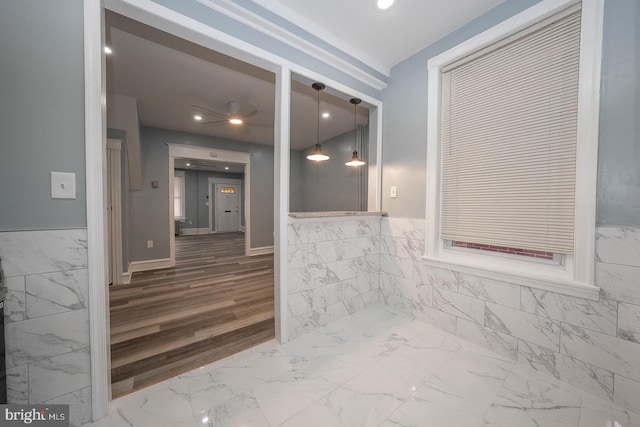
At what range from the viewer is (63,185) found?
3.68 feet

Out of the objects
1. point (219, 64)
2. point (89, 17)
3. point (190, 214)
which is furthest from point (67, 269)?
point (190, 214)

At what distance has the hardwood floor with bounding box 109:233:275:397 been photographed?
66.4 inches

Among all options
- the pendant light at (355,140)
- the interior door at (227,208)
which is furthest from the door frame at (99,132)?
the interior door at (227,208)

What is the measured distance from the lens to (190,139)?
4660 millimetres

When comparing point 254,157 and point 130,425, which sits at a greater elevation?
point 254,157

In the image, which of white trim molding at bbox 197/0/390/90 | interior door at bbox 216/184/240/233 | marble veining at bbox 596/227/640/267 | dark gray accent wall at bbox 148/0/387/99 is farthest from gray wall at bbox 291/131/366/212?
interior door at bbox 216/184/240/233

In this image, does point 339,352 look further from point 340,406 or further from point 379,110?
point 379,110

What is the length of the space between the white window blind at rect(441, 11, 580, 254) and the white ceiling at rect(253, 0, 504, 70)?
1.10 ft

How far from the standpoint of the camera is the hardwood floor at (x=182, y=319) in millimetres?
1688

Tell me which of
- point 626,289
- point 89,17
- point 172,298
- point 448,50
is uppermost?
point 448,50

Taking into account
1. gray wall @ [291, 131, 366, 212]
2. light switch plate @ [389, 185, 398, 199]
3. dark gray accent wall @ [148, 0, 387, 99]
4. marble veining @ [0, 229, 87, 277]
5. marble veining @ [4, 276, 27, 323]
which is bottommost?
marble veining @ [4, 276, 27, 323]

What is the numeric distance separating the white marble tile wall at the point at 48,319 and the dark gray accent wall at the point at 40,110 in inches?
3.8

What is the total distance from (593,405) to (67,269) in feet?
9.74

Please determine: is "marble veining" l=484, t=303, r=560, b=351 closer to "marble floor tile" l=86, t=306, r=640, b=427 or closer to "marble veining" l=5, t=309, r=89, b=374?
"marble floor tile" l=86, t=306, r=640, b=427
